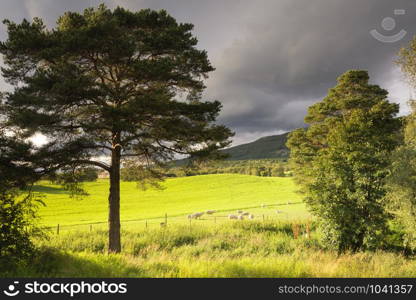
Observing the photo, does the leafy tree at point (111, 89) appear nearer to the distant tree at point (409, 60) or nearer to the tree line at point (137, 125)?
the tree line at point (137, 125)

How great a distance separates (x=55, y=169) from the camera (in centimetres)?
1370

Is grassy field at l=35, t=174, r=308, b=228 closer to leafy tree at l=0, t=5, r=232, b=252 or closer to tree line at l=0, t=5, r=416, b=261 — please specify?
tree line at l=0, t=5, r=416, b=261

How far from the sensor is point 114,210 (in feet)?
50.5

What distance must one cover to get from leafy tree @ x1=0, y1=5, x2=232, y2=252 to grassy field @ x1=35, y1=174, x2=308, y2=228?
103ft

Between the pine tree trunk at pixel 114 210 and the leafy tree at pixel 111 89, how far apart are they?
0.17 ft

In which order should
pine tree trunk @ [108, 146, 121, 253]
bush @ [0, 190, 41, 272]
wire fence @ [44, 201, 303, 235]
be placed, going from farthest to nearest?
wire fence @ [44, 201, 303, 235], pine tree trunk @ [108, 146, 121, 253], bush @ [0, 190, 41, 272]

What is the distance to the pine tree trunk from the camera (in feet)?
50.1

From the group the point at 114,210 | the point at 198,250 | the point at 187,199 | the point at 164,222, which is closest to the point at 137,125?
the point at 114,210

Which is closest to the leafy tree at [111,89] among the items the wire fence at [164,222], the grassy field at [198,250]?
the grassy field at [198,250]

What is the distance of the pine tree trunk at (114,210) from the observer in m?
15.3

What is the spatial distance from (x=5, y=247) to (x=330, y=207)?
50.8 ft

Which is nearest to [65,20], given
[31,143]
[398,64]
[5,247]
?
[31,143]

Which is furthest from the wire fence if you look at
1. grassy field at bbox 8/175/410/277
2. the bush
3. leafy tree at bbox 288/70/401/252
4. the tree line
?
the bush

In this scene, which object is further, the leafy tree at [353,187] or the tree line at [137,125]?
the leafy tree at [353,187]
